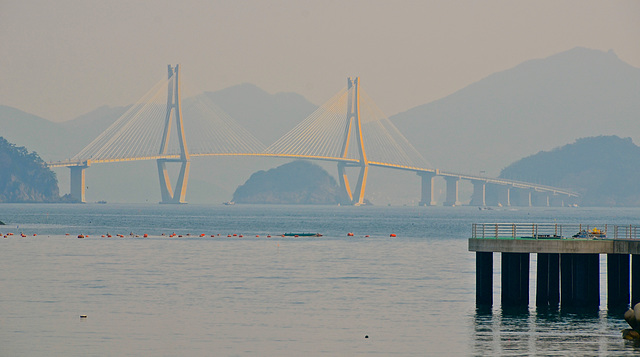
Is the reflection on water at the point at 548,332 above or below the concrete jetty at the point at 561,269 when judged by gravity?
below

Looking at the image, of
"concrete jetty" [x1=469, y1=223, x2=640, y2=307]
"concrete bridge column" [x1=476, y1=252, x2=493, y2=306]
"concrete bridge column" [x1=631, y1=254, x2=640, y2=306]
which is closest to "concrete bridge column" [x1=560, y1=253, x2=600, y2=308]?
"concrete jetty" [x1=469, y1=223, x2=640, y2=307]

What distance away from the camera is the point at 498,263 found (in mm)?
66188

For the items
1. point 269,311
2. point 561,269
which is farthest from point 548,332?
point 269,311

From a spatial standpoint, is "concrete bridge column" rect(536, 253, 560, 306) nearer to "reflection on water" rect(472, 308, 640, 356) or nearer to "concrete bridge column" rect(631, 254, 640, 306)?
"reflection on water" rect(472, 308, 640, 356)

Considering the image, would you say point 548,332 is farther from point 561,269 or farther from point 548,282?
point 548,282

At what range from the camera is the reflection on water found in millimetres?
32625

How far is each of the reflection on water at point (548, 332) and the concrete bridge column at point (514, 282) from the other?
A: 43 centimetres

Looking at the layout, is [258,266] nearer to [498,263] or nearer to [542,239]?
[498,263]

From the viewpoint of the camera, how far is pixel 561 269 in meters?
40.5

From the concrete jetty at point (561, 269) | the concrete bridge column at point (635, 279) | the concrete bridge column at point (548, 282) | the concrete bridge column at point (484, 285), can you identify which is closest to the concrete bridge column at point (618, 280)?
the concrete jetty at point (561, 269)

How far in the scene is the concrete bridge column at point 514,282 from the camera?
40.5 meters

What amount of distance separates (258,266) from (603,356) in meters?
34.9

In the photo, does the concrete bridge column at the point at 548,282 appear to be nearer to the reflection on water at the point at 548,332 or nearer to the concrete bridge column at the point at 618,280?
the reflection on water at the point at 548,332

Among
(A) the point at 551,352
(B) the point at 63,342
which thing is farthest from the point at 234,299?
(A) the point at 551,352
